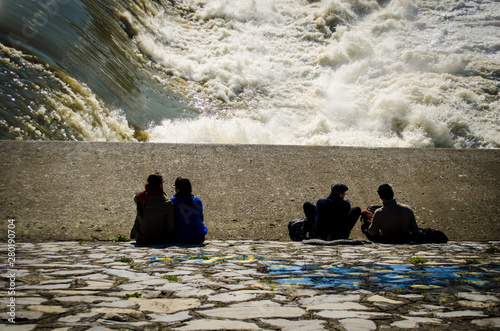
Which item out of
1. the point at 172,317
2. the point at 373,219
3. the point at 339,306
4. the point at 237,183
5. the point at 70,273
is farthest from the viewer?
the point at 237,183

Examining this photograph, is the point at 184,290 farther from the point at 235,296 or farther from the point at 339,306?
the point at 339,306

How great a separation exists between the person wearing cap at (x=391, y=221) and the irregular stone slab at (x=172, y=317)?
12.8 ft

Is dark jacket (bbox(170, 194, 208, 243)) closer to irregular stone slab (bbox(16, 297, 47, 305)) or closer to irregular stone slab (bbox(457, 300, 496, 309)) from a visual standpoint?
irregular stone slab (bbox(16, 297, 47, 305))

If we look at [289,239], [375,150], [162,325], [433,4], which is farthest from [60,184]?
[433,4]

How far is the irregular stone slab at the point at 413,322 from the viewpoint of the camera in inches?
91.4

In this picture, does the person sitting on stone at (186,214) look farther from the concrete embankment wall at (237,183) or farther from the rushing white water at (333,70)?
the rushing white water at (333,70)

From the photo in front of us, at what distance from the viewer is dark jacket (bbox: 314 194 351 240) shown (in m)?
5.91

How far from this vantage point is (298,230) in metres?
6.31

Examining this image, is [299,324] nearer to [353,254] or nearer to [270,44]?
[353,254]

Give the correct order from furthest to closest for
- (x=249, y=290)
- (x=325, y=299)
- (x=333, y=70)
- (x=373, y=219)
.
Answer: (x=333, y=70) → (x=373, y=219) → (x=249, y=290) → (x=325, y=299)

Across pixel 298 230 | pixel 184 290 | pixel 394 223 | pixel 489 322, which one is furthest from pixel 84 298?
pixel 394 223

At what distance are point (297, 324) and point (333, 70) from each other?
19985 mm

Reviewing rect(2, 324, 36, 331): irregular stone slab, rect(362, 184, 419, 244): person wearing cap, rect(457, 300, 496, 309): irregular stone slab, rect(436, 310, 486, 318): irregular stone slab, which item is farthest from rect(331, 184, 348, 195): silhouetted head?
rect(2, 324, 36, 331): irregular stone slab

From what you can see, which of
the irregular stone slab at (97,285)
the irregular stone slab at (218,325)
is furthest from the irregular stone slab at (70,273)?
the irregular stone slab at (218,325)
